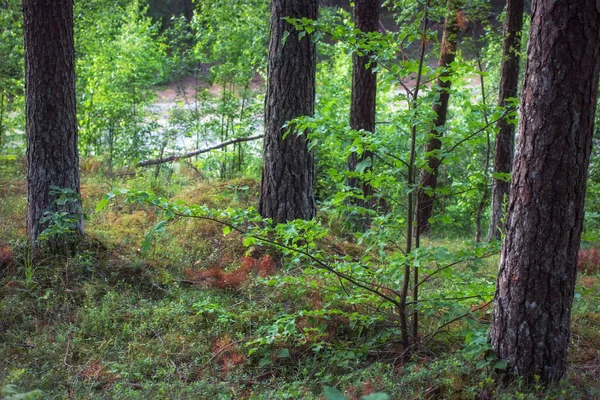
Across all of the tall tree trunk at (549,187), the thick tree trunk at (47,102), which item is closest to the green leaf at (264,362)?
the tall tree trunk at (549,187)

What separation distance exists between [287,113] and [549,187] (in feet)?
12.6

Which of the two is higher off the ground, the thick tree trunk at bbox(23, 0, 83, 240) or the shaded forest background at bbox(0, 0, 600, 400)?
the thick tree trunk at bbox(23, 0, 83, 240)

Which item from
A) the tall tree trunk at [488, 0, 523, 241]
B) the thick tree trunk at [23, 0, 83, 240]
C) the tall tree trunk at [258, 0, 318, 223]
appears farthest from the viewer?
the tall tree trunk at [488, 0, 523, 241]

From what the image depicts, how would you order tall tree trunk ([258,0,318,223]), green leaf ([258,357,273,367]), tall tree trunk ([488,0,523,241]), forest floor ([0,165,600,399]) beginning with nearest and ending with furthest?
forest floor ([0,165,600,399])
green leaf ([258,357,273,367])
tall tree trunk ([258,0,318,223])
tall tree trunk ([488,0,523,241])

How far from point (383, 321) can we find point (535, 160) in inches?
84.1

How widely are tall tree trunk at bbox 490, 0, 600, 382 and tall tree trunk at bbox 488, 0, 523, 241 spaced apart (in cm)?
536

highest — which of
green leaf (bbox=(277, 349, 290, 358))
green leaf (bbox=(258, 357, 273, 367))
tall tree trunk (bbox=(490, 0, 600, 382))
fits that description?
tall tree trunk (bbox=(490, 0, 600, 382))

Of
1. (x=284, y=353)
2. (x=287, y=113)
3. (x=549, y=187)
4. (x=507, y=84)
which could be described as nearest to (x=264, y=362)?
(x=284, y=353)

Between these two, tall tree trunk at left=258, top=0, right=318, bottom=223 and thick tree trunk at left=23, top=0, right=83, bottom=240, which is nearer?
thick tree trunk at left=23, top=0, right=83, bottom=240

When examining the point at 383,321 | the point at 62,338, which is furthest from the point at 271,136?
the point at 62,338

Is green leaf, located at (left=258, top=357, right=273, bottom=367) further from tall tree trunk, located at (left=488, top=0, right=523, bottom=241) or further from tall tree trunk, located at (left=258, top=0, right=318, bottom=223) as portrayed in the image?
tall tree trunk, located at (left=488, top=0, right=523, bottom=241)

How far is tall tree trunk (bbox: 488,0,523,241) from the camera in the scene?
9.02 m

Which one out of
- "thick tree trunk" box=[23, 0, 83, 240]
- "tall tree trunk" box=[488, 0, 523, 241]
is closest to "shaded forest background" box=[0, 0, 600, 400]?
"thick tree trunk" box=[23, 0, 83, 240]

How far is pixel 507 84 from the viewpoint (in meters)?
9.24
